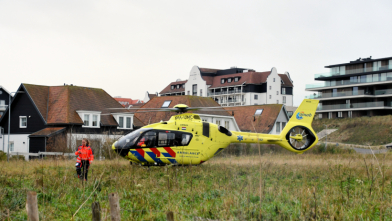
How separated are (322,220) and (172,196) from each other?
15.5 feet

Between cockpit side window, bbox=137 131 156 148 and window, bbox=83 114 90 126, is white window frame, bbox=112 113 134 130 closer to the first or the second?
window, bbox=83 114 90 126

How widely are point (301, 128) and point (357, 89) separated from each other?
217ft

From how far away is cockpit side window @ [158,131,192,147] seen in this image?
2005 centimetres

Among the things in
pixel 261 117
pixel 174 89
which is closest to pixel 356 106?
pixel 261 117

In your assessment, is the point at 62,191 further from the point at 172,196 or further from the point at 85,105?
the point at 85,105

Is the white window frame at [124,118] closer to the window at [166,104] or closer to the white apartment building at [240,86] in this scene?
the window at [166,104]

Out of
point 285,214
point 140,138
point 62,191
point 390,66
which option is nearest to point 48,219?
point 62,191

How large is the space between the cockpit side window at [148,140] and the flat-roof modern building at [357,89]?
7096 cm

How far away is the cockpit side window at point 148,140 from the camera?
64.7ft

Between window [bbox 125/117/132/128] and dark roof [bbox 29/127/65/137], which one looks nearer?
dark roof [bbox 29/127/65/137]

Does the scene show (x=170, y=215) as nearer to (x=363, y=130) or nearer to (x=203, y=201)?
(x=203, y=201)

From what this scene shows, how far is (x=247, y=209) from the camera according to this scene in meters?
10.0

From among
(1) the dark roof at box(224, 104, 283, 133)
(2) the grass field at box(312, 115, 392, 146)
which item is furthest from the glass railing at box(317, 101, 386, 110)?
(1) the dark roof at box(224, 104, 283, 133)

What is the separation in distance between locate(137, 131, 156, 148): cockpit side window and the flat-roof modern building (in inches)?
2794
